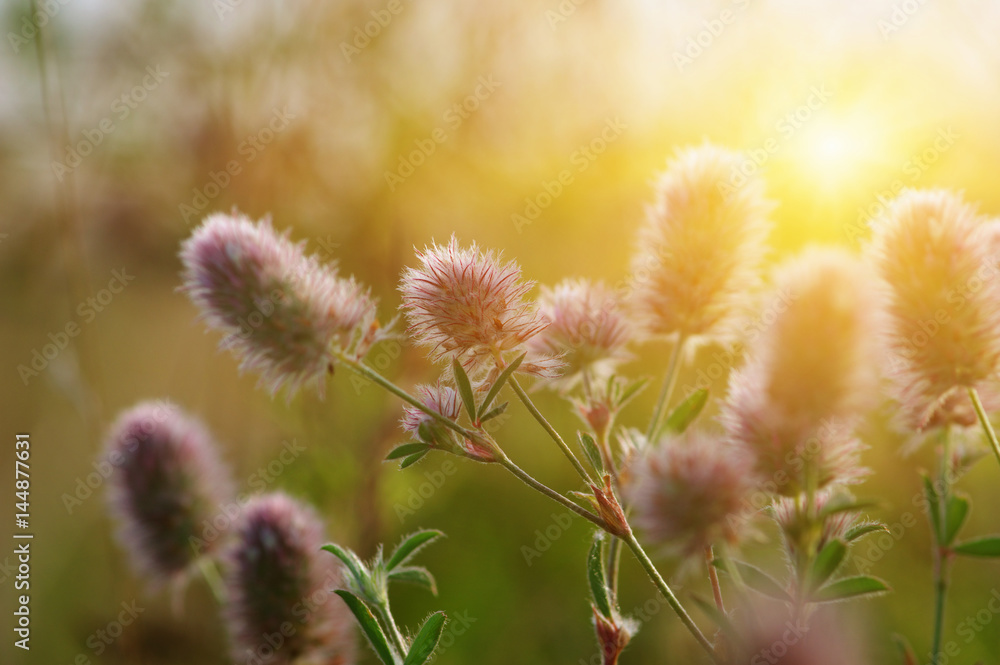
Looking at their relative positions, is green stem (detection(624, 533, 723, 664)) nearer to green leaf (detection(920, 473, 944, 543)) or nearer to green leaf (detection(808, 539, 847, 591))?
green leaf (detection(808, 539, 847, 591))

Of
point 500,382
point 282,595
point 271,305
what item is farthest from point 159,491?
point 500,382

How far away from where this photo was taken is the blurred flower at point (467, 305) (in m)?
0.94

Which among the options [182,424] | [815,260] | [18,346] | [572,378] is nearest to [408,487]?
[182,424]

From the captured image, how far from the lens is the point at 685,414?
104 cm

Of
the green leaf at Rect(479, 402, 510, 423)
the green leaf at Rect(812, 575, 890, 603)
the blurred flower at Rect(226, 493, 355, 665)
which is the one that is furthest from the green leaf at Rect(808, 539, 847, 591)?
the blurred flower at Rect(226, 493, 355, 665)

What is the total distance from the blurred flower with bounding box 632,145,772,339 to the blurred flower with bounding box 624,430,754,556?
461 millimetres

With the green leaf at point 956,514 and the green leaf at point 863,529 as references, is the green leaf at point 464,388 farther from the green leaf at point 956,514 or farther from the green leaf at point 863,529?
the green leaf at point 956,514

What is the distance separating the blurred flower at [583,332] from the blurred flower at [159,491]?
1481 mm

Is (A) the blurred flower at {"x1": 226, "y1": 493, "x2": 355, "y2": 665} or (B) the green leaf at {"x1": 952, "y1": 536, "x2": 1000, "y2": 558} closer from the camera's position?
(B) the green leaf at {"x1": 952, "y1": 536, "x2": 1000, "y2": 558}

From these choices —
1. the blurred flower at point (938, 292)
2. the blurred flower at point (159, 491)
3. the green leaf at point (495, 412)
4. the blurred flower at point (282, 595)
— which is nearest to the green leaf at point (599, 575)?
the green leaf at point (495, 412)

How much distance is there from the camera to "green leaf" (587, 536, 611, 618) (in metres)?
0.89

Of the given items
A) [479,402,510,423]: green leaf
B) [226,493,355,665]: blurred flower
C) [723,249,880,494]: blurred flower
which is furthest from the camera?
[226,493,355,665]: blurred flower

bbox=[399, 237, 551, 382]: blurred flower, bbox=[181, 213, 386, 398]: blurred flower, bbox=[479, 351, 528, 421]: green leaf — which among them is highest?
bbox=[181, 213, 386, 398]: blurred flower

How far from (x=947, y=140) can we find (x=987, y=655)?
1.51 m
